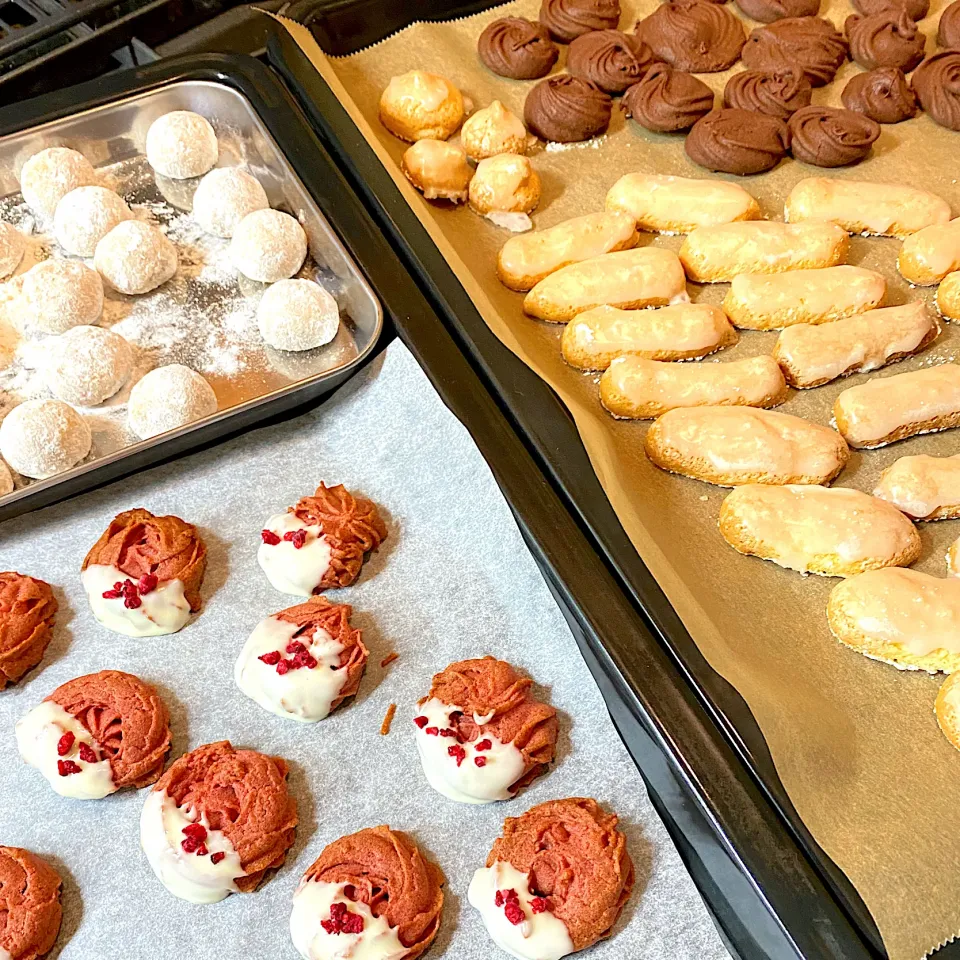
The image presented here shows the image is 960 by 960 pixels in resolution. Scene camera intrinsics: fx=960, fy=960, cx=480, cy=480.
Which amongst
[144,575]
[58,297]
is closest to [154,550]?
[144,575]

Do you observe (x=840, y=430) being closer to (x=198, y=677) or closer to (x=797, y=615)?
(x=797, y=615)

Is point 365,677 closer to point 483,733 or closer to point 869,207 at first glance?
point 483,733

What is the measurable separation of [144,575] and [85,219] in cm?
78

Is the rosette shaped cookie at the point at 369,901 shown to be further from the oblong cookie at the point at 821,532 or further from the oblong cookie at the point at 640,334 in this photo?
the oblong cookie at the point at 640,334

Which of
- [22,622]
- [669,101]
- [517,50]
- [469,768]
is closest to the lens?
[469,768]

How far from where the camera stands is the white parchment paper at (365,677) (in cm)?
125

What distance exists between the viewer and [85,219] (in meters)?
1.82

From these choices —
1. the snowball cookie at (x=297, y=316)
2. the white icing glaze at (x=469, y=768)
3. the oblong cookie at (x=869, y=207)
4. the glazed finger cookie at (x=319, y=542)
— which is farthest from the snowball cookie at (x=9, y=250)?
the oblong cookie at (x=869, y=207)

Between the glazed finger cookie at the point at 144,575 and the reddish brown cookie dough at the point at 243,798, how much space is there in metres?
0.23

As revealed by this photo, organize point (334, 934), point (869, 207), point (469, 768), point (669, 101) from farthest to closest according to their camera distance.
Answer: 1. point (669, 101)
2. point (869, 207)
3. point (469, 768)
4. point (334, 934)

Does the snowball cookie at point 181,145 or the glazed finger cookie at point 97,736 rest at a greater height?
the snowball cookie at point 181,145

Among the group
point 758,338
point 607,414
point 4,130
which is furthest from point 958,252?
point 4,130

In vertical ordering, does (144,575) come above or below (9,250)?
below

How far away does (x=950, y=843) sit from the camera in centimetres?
120
